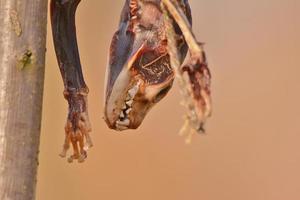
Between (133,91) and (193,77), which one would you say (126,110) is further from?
(193,77)

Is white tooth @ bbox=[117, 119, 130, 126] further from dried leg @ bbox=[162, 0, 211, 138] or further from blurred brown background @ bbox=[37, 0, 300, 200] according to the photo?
blurred brown background @ bbox=[37, 0, 300, 200]

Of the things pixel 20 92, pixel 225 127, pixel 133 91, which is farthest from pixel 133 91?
pixel 225 127

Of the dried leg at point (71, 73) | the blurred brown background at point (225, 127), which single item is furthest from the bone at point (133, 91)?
the blurred brown background at point (225, 127)

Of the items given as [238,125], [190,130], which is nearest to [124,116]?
[190,130]

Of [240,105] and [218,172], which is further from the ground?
[240,105]

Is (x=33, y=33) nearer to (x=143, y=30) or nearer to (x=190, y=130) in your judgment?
(x=143, y=30)

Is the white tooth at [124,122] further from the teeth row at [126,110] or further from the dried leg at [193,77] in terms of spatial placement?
the dried leg at [193,77]

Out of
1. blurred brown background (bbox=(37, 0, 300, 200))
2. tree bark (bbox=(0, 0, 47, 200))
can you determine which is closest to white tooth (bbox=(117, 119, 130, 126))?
tree bark (bbox=(0, 0, 47, 200))
